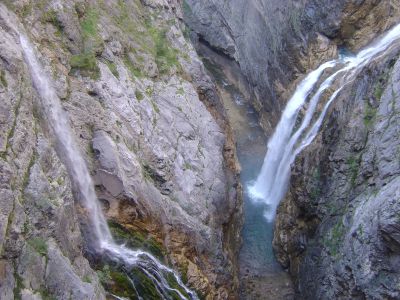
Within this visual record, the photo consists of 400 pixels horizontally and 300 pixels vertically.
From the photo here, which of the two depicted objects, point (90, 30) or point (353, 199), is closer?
point (353, 199)

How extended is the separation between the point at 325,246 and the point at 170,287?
5678 mm

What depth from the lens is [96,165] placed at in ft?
44.8

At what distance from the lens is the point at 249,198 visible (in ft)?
73.9

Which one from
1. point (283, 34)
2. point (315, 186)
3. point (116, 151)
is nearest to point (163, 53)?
point (116, 151)

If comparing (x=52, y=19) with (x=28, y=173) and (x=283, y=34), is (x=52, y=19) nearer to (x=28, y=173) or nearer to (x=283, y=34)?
(x=28, y=173)

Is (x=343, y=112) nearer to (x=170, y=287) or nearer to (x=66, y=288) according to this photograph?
(x=170, y=287)

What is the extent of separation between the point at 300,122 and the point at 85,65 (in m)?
10.6

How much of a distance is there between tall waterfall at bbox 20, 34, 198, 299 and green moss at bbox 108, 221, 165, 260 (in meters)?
0.20

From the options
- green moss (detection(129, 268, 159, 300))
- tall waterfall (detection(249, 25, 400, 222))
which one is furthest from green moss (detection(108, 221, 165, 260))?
tall waterfall (detection(249, 25, 400, 222))

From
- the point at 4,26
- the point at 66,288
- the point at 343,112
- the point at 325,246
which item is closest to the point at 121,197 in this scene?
the point at 66,288

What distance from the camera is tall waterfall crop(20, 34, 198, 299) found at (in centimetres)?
1263

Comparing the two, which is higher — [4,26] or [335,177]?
[4,26]

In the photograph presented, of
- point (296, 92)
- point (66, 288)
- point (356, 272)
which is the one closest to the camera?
point (66, 288)

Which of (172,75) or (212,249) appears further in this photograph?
(172,75)
